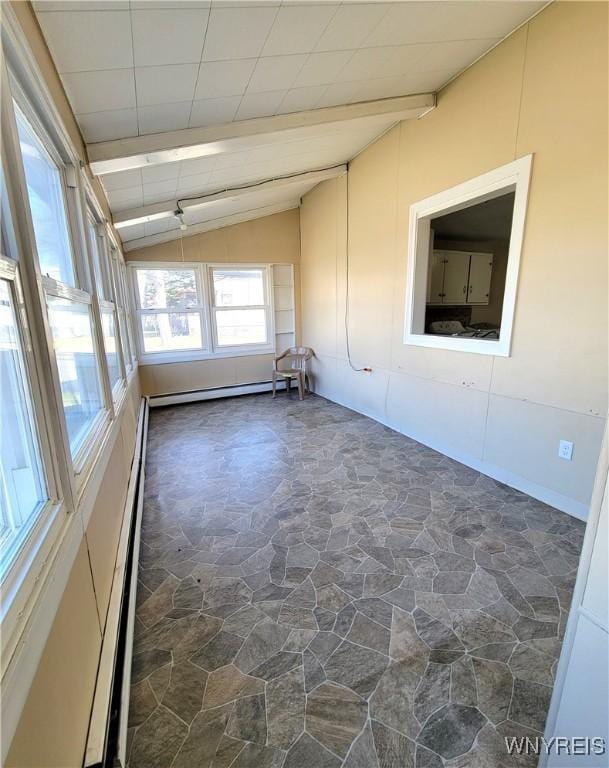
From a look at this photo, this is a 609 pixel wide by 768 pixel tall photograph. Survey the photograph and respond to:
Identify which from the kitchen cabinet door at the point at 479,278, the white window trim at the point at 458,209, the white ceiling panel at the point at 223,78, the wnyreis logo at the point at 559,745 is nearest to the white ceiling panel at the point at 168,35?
the white ceiling panel at the point at 223,78

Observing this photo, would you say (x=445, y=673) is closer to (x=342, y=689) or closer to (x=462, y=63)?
(x=342, y=689)

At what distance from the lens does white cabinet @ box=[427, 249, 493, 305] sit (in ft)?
15.8

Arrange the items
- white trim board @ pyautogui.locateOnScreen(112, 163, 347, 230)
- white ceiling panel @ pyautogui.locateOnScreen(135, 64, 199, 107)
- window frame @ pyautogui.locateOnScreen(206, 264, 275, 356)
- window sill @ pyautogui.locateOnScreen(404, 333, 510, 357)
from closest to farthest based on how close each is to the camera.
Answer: white ceiling panel @ pyautogui.locateOnScreen(135, 64, 199, 107) → window sill @ pyautogui.locateOnScreen(404, 333, 510, 357) → white trim board @ pyautogui.locateOnScreen(112, 163, 347, 230) → window frame @ pyautogui.locateOnScreen(206, 264, 275, 356)

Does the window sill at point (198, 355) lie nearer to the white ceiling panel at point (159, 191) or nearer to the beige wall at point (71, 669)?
the white ceiling panel at point (159, 191)

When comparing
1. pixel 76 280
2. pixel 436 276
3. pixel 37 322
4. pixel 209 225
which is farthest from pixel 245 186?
pixel 37 322

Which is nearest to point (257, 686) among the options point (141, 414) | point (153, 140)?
point (153, 140)

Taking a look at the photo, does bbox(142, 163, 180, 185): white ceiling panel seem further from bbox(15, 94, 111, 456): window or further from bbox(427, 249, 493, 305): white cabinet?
bbox(427, 249, 493, 305): white cabinet

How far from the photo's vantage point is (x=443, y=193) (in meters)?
2.96

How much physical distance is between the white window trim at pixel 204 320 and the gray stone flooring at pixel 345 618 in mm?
2513

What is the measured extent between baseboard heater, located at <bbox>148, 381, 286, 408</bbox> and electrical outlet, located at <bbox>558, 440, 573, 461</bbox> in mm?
4154

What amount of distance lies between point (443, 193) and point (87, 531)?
3.43m

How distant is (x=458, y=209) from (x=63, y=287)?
10.0ft

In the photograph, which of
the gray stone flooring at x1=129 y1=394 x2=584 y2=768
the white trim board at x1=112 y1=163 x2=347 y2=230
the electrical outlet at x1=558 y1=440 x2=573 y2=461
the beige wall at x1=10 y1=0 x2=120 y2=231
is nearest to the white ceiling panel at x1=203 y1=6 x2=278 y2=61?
the beige wall at x1=10 y1=0 x2=120 y2=231

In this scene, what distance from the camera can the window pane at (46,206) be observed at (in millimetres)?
1233
